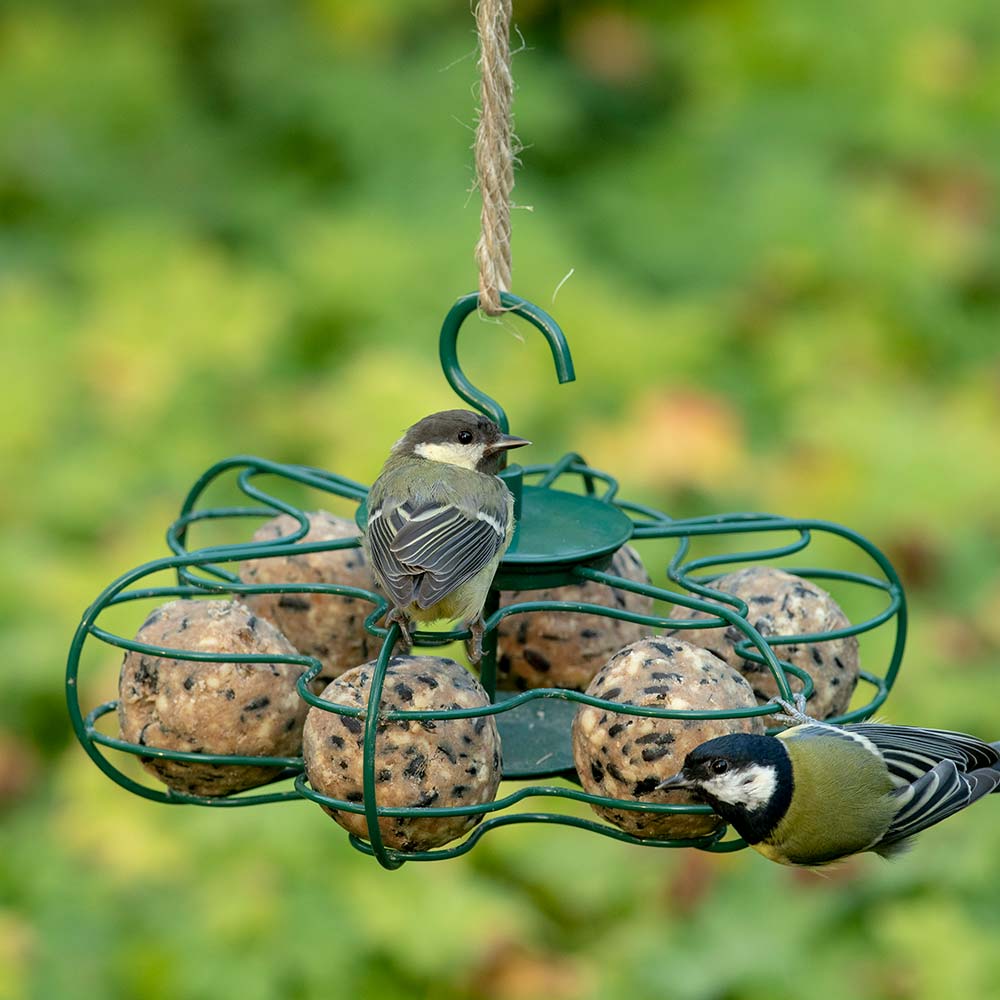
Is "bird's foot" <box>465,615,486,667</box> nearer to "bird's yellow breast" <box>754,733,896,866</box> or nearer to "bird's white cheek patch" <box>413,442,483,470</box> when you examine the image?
"bird's white cheek patch" <box>413,442,483,470</box>

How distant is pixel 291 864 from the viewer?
4.07 m

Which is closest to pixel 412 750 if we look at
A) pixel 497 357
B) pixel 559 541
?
pixel 559 541

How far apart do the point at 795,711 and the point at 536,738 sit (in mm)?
675

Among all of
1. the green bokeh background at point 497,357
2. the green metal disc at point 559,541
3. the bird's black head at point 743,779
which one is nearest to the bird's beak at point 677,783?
the bird's black head at point 743,779

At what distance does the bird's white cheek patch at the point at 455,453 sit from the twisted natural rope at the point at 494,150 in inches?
11.7

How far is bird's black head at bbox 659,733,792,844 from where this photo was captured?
2.34 m

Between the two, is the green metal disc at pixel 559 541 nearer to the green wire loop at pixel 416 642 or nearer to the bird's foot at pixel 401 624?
the green wire loop at pixel 416 642

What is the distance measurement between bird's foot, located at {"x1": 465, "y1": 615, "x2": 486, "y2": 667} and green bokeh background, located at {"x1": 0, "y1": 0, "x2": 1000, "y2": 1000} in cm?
143

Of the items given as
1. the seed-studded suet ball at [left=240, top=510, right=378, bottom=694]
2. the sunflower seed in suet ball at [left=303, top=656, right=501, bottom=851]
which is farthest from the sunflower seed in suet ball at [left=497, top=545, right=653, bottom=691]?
the sunflower seed in suet ball at [left=303, top=656, right=501, bottom=851]

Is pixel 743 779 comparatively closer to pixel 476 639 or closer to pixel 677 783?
Answer: pixel 677 783

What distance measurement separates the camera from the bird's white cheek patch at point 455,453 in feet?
9.32

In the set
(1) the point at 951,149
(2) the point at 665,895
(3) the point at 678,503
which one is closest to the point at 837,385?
(3) the point at 678,503


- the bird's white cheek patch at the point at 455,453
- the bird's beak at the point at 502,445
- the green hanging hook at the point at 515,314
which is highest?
the green hanging hook at the point at 515,314

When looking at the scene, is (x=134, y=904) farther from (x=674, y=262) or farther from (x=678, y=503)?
(x=674, y=262)
